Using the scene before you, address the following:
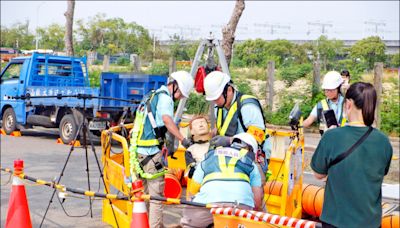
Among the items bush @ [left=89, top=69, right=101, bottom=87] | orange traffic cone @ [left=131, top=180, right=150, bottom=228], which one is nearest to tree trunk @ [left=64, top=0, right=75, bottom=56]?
bush @ [left=89, top=69, right=101, bottom=87]

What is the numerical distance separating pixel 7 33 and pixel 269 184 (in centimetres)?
5531

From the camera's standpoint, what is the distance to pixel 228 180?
4832mm

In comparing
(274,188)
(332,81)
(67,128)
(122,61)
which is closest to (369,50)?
(122,61)

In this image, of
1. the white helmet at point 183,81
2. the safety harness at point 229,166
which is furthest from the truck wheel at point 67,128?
the safety harness at point 229,166

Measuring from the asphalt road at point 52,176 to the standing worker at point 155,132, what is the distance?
1146 mm

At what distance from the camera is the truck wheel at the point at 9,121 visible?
17.7 meters

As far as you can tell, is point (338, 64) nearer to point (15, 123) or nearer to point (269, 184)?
point (15, 123)

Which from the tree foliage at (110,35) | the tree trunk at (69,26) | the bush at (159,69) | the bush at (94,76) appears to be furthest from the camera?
the tree foliage at (110,35)

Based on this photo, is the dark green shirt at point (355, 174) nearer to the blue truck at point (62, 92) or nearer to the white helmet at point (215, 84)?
the white helmet at point (215, 84)

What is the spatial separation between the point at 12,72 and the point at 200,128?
39.5 ft

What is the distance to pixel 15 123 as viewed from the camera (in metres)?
17.6

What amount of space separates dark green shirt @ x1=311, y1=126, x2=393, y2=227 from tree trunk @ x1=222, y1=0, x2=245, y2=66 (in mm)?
10635

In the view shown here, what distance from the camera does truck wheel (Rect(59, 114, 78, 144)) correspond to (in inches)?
621

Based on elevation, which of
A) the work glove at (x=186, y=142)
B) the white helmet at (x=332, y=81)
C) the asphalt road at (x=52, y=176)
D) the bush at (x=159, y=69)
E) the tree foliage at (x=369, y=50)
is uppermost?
the tree foliage at (x=369, y=50)
